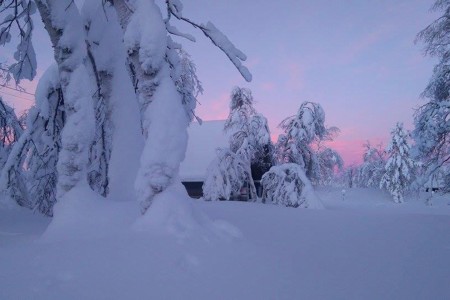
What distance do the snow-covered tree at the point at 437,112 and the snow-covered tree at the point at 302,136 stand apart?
7.62m

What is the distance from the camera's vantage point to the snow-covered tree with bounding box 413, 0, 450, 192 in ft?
32.4

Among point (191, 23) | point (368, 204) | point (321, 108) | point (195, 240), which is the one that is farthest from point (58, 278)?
point (368, 204)

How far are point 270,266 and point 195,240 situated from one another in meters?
0.58

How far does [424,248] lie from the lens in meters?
2.81

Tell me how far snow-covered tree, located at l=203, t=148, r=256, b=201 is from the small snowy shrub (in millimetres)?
731

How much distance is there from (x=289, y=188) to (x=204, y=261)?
8469 mm

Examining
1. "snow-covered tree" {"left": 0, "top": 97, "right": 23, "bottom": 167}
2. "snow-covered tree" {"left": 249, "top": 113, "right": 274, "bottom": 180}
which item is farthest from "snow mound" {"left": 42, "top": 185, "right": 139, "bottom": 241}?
"snow-covered tree" {"left": 249, "top": 113, "right": 274, "bottom": 180}

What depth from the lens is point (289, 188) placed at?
33.0 feet

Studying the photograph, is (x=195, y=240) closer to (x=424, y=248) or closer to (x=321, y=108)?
(x=424, y=248)

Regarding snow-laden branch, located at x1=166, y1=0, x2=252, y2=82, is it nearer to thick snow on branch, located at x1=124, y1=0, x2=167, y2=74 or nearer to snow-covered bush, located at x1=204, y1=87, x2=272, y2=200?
thick snow on branch, located at x1=124, y1=0, x2=167, y2=74

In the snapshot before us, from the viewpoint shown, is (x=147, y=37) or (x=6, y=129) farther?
(x=6, y=129)

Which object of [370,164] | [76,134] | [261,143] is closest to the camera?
[76,134]

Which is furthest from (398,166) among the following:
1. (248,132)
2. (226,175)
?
(226,175)

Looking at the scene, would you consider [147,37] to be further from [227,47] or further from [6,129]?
[6,129]
